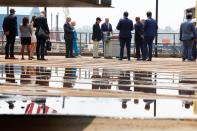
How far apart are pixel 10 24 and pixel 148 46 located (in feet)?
16.3

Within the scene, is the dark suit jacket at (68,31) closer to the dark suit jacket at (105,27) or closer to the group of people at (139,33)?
the group of people at (139,33)

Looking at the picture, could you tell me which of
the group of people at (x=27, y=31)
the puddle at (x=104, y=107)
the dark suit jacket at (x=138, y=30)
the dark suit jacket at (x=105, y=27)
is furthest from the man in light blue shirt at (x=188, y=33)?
the puddle at (x=104, y=107)

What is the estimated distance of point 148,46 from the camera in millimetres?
19547

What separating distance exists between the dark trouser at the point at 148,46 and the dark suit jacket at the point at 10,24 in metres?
4.42

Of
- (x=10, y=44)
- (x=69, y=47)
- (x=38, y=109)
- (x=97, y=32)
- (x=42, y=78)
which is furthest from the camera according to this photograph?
(x=97, y=32)

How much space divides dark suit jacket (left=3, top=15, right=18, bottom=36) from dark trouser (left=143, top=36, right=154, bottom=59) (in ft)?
14.5

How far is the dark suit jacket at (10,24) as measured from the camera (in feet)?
57.5

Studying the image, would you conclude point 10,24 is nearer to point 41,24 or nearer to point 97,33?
point 41,24

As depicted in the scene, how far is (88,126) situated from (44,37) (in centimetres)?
1273

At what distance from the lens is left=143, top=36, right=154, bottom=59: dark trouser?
18.8 metres

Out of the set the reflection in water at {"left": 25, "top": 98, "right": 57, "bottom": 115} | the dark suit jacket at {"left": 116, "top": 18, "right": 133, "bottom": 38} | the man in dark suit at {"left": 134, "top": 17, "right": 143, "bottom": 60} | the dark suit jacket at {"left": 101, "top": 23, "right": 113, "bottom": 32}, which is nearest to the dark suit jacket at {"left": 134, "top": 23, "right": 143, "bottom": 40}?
the man in dark suit at {"left": 134, "top": 17, "right": 143, "bottom": 60}

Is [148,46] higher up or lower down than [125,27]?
lower down

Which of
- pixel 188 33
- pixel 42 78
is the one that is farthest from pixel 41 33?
pixel 42 78

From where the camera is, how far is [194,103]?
577cm
